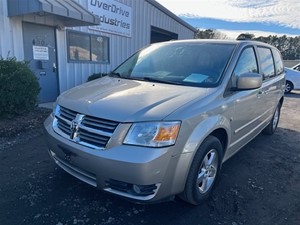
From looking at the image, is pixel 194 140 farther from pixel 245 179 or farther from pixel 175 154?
pixel 245 179

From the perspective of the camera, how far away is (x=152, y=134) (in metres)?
2.31

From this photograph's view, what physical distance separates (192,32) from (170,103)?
17.5 metres

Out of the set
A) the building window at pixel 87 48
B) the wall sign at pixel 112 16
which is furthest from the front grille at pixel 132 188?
the wall sign at pixel 112 16

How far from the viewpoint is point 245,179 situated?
Answer: 3.65m

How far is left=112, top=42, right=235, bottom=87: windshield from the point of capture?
3227 mm

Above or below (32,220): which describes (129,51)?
above

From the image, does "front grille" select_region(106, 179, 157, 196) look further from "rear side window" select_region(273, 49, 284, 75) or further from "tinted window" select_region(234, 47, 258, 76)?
"rear side window" select_region(273, 49, 284, 75)

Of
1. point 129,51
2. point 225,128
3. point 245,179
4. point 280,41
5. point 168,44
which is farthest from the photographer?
point 280,41

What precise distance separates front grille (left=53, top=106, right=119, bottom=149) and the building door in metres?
5.09

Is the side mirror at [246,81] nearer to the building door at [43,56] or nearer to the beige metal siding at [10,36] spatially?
the building door at [43,56]

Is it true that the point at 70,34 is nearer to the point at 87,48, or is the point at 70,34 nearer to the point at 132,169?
the point at 87,48

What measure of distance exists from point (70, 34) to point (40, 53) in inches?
58.1

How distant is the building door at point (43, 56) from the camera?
733 cm

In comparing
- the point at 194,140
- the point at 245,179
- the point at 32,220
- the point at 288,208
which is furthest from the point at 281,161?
the point at 32,220
